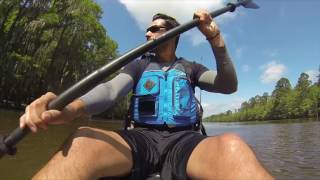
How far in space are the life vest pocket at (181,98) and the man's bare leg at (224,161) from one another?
0.49m

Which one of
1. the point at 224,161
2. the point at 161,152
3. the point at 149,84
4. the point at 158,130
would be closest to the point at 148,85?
the point at 149,84

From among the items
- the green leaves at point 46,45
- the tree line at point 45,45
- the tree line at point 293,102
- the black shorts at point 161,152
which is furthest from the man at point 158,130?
the tree line at point 293,102

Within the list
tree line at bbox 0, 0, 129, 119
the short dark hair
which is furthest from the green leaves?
the short dark hair

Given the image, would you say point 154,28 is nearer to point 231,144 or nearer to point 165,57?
point 165,57

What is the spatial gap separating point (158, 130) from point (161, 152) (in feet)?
0.92

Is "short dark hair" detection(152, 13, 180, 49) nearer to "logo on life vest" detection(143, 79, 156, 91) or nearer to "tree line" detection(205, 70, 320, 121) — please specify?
"logo on life vest" detection(143, 79, 156, 91)

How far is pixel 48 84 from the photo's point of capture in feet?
111

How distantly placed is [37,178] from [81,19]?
2760cm

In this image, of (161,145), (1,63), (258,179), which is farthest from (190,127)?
(1,63)

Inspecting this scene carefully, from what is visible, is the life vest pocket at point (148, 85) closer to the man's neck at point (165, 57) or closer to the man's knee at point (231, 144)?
the man's neck at point (165, 57)

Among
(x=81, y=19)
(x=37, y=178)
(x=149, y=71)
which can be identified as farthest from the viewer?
(x=81, y=19)

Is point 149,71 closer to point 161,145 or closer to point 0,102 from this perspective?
point 161,145

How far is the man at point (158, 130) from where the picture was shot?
177cm

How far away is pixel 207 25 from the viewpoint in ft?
8.21
